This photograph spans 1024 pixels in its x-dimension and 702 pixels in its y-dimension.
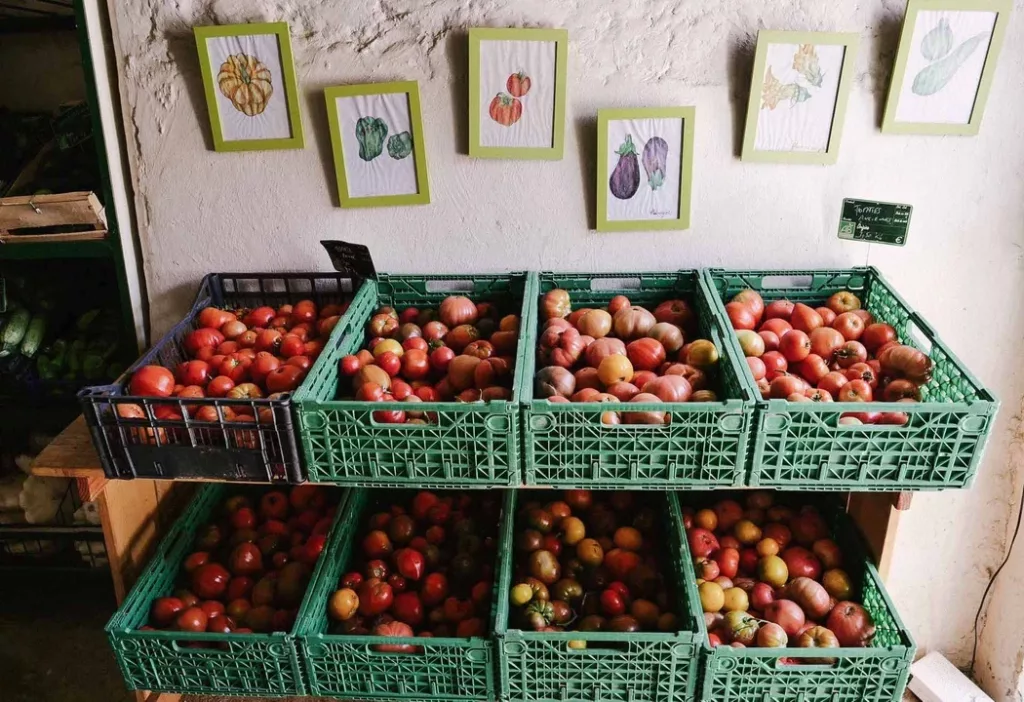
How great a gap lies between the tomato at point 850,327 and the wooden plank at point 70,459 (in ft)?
6.70

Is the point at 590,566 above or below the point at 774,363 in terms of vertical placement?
below

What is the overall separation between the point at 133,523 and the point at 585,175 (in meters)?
1.74

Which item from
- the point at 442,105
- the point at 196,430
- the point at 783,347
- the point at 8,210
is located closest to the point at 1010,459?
the point at 783,347

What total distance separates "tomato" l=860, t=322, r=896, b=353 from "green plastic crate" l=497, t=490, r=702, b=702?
82 centimetres

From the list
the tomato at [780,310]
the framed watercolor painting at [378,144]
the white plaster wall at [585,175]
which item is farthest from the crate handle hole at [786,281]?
the framed watercolor painting at [378,144]

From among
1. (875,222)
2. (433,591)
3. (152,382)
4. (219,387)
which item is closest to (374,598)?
(433,591)

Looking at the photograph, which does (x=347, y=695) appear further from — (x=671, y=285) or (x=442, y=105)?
(x=442, y=105)

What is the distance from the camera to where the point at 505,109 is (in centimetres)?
232

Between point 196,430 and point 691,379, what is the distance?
4.10ft

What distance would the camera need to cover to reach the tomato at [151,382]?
6.75 feet

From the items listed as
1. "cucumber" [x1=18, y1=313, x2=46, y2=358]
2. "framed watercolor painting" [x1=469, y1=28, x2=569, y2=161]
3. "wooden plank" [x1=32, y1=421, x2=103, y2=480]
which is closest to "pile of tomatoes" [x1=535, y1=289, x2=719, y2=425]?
"framed watercolor painting" [x1=469, y1=28, x2=569, y2=161]

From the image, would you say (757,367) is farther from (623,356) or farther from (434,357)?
(434,357)

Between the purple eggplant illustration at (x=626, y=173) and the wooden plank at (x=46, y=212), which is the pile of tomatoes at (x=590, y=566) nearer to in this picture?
the purple eggplant illustration at (x=626, y=173)

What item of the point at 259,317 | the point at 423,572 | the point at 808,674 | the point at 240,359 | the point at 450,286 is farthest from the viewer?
the point at 450,286
